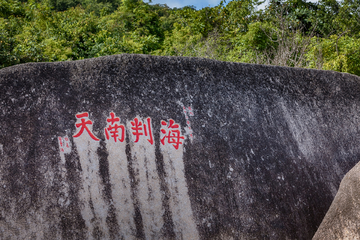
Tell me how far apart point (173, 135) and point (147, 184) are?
590mm

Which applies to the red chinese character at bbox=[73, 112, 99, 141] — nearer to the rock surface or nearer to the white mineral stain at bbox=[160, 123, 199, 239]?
the white mineral stain at bbox=[160, 123, 199, 239]

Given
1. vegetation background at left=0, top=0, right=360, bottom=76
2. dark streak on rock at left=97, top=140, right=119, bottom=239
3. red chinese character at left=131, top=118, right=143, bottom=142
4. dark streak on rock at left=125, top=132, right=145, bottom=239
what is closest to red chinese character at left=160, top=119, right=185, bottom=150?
red chinese character at left=131, top=118, right=143, bottom=142

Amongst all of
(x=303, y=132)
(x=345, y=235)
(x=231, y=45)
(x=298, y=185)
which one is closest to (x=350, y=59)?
(x=231, y=45)

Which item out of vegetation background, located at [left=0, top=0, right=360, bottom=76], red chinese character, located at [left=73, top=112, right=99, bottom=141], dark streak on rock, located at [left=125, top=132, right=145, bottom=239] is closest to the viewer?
dark streak on rock, located at [left=125, top=132, right=145, bottom=239]

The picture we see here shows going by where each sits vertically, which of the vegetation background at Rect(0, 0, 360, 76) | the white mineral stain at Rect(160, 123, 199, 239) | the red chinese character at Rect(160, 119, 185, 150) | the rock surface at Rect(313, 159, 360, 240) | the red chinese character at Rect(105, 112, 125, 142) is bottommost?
the rock surface at Rect(313, 159, 360, 240)

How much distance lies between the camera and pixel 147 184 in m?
2.82

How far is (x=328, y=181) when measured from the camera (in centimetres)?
347

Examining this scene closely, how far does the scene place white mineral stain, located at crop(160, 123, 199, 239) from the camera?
9.13 ft

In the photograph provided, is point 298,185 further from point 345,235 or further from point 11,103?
point 11,103

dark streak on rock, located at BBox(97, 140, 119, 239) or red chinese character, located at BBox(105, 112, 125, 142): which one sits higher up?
red chinese character, located at BBox(105, 112, 125, 142)

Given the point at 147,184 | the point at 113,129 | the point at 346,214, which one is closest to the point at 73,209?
the point at 147,184

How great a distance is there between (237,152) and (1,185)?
2438mm

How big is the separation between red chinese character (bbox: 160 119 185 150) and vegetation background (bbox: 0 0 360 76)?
14.6 feet

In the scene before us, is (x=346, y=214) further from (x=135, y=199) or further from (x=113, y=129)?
(x=113, y=129)
